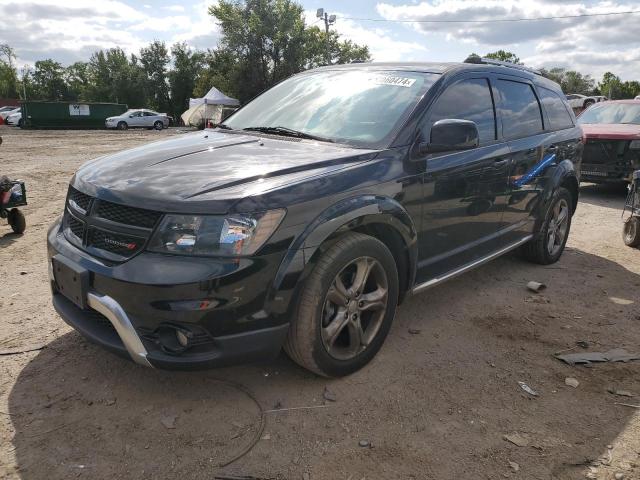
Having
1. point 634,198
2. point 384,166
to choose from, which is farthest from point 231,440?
point 634,198

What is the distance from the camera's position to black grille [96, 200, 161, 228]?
8.29 feet

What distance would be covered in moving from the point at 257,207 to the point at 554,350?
239cm

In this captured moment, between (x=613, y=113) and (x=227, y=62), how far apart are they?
35890mm

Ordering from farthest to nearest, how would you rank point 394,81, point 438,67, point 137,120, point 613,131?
point 137,120, point 613,131, point 438,67, point 394,81

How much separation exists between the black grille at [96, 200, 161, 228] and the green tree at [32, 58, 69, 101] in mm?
79975

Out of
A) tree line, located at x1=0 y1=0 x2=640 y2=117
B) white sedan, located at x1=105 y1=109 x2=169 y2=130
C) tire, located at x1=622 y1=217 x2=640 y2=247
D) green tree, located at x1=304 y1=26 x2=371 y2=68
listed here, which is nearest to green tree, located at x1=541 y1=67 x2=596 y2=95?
tree line, located at x1=0 y1=0 x2=640 y2=117

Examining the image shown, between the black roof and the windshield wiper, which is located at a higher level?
the black roof

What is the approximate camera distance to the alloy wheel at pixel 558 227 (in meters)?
5.30

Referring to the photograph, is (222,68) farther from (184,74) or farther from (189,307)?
(189,307)

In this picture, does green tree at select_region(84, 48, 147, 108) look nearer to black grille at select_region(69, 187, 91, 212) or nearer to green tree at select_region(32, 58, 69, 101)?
green tree at select_region(32, 58, 69, 101)

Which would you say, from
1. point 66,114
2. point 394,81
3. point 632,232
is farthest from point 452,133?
point 66,114

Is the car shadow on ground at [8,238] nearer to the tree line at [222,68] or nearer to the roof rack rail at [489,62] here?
the roof rack rail at [489,62]

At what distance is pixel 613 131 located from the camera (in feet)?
31.9

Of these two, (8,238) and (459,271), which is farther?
(8,238)
